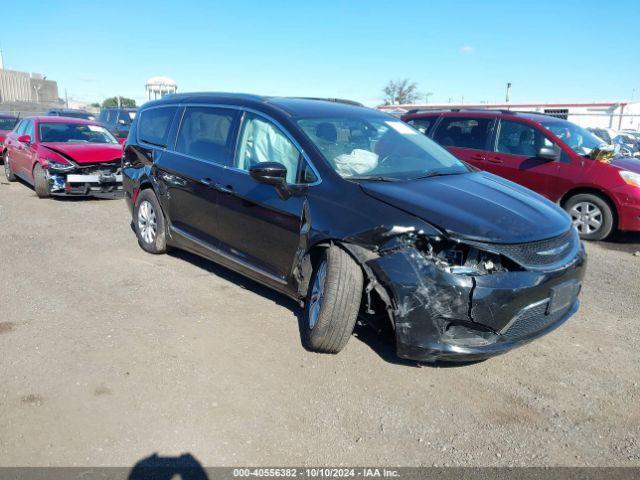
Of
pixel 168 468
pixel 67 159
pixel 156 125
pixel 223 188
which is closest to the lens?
pixel 168 468

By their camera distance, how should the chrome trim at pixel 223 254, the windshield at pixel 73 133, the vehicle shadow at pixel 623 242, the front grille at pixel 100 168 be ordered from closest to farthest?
the chrome trim at pixel 223 254 < the vehicle shadow at pixel 623 242 < the front grille at pixel 100 168 < the windshield at pixel 73 133

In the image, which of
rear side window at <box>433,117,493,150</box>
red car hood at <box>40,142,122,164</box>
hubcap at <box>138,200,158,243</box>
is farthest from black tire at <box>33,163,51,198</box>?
rear side window at <box>433,117,493,150</box>

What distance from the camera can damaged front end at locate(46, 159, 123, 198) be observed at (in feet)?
30.0

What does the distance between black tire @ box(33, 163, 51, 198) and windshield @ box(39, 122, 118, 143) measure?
27.5 inches

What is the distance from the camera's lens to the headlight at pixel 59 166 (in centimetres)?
914

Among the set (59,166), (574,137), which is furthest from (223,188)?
(59,166)

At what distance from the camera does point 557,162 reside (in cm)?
763

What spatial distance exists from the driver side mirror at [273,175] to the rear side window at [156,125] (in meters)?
2.13

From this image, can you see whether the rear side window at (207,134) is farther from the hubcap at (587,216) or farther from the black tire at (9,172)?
the black tire at (9,172)

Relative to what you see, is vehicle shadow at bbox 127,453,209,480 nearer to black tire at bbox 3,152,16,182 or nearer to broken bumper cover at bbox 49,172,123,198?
broken bumper cover at bbox 49,172,123,198

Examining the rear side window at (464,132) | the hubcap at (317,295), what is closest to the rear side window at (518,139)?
the rear side window at (464,132)

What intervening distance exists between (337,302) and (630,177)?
5.76 metres

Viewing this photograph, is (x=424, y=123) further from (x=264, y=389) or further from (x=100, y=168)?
(x=264, y=389)

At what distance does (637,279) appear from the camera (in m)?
5.72
